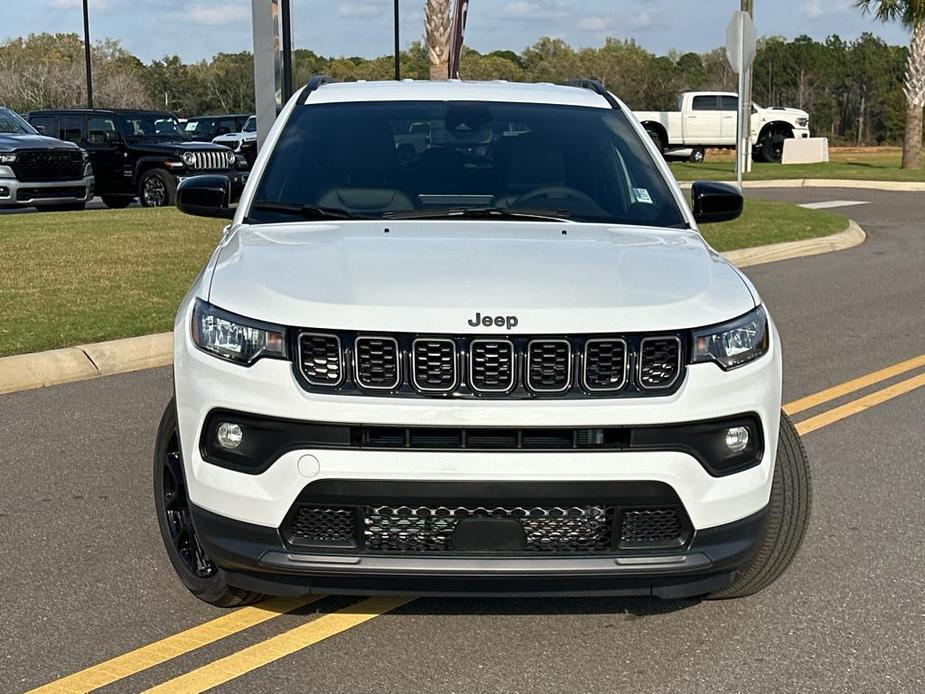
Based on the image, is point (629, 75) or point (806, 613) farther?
point (629, 75)

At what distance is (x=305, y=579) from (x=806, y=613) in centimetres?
170

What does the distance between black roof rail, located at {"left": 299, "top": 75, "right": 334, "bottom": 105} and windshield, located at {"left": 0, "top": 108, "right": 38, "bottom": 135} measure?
17.1 metres

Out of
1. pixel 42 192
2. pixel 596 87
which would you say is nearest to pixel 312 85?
pixel 596 87

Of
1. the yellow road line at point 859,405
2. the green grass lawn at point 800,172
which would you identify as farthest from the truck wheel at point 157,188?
the yellow road line at point 859,405

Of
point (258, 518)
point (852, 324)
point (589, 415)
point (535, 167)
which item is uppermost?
point (535, 167)

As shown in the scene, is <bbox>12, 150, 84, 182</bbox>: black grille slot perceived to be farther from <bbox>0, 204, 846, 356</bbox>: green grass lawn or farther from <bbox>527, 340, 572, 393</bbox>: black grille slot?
<bbox>527, 340, 572, 393</bbox>: black grille slot

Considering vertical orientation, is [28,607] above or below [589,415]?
below

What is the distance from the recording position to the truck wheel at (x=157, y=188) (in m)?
22.1

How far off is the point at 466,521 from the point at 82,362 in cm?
541

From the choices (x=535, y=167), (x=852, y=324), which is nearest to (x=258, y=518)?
(x=535, y=167)

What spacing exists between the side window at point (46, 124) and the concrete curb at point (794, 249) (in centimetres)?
1493

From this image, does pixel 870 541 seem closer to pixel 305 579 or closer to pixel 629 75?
pixel 305 579

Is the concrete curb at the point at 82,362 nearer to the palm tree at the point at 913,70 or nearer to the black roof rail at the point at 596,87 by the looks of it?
the black roof rail at the point at 596,87

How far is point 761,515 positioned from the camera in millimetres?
3746
